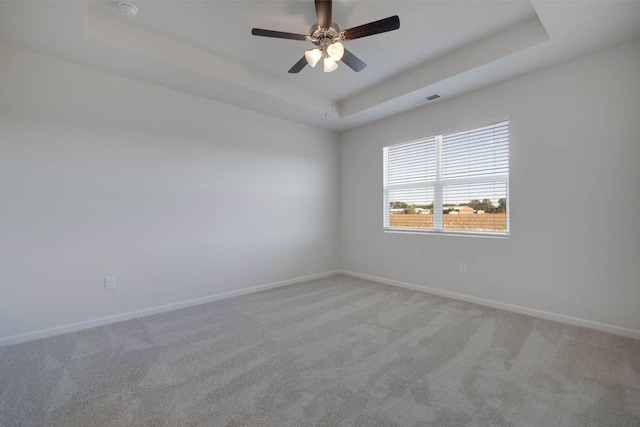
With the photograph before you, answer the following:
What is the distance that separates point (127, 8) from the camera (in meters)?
2.29

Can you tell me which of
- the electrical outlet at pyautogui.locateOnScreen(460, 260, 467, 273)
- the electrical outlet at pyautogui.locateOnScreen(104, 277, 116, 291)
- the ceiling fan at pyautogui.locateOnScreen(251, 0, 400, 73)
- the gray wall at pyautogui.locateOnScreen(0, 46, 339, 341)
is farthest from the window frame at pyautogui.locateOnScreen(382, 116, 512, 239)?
the electrical outlet at pyautogui.locateOnScreen(104, 277, 116, 291)

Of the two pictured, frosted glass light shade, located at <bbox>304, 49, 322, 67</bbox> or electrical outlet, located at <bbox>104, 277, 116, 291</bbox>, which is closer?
frosted glass light shade, located at <bbox>304, 49, 322, 67</bbox>

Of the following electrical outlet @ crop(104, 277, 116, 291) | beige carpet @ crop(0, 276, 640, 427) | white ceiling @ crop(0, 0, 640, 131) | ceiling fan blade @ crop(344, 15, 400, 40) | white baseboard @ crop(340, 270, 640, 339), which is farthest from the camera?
electrical outlet @ crop(104, 277, 116, 291)

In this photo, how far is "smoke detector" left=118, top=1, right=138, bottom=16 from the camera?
226 centimetres

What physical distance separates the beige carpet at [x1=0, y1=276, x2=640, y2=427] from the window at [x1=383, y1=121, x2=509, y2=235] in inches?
47.0

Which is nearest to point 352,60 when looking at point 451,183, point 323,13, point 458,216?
point 323,13

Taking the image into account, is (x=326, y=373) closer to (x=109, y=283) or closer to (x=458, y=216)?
(x=109, y=283)

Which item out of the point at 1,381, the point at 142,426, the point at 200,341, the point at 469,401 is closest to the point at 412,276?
the point at 469,401

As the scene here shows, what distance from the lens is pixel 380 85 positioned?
12.2 ft

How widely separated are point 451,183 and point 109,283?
414cm

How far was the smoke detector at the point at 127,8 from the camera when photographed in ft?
7.41

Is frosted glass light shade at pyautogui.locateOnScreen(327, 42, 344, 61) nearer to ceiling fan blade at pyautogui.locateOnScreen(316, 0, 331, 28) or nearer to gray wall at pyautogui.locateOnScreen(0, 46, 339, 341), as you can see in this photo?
ceiling fan blade at pyautogui.locateOnScreen(316, 0, 331, 28)

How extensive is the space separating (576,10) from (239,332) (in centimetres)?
375

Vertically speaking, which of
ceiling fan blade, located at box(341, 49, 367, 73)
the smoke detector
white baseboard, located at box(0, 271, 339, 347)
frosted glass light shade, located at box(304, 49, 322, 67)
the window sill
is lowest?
white baseboard, located at box(0, 271, 339, 347)
